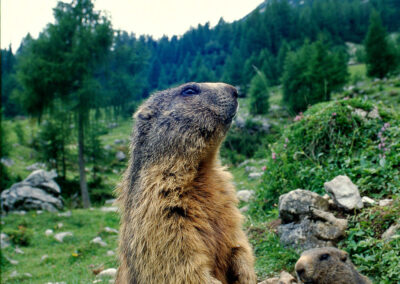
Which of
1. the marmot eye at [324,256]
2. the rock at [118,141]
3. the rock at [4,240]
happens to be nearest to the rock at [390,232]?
the marmot eye at [324,256]

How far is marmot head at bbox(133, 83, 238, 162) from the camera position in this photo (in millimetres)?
2873

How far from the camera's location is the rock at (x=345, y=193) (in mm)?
4105

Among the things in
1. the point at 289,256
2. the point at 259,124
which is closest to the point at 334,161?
the point at 289,256

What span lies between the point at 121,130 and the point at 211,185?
33159 mm

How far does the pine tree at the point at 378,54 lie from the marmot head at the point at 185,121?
32.0m

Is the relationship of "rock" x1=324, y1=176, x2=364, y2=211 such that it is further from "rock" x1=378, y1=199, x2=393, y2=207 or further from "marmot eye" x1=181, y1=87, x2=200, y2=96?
"marmot eye" x1=181, y1=87, x2=200, y2=96

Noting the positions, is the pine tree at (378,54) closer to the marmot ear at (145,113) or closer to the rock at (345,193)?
the rock at (345,193)

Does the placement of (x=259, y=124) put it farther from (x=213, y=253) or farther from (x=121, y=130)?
(x=121, y=130)

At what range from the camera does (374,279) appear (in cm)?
333

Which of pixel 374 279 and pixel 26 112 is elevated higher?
pixel 26 112

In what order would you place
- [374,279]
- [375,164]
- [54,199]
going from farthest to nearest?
[54,199] → [375,164] → [374,279]

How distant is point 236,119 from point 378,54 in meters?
31.7

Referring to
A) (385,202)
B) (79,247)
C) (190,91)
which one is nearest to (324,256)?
(385,202)

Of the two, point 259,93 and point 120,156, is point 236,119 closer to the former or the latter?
point 259,93
